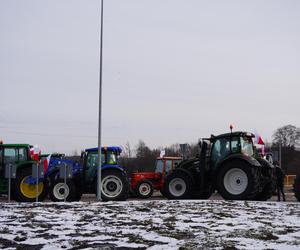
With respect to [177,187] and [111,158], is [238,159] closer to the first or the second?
[177,187]

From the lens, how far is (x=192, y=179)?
17891 millimetres

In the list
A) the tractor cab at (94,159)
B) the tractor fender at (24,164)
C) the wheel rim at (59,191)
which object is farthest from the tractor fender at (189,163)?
the tractor fender at (24,164)

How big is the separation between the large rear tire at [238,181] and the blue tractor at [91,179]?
389 centimetres

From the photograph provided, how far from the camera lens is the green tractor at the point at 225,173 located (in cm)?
1630

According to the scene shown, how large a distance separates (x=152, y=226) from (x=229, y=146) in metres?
8.48

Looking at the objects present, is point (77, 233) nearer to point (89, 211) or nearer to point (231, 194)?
point (89, 211)

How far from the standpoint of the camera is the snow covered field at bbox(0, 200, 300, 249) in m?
7.81

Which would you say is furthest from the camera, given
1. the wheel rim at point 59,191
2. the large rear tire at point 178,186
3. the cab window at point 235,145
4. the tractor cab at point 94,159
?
the tractor cab at point 94,159

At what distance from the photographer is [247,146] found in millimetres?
17547

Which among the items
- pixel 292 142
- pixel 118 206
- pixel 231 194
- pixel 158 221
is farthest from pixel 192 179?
pixel 292 142

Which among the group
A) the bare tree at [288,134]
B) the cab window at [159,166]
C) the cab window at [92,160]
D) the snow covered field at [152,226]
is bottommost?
the snow covered field at [152,226]

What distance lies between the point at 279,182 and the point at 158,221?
1012 cm

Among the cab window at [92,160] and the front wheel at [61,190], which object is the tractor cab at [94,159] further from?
the front wheel at [61,190]

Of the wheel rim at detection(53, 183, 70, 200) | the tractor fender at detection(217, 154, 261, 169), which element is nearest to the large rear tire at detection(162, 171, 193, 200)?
the tractor fender at detection(217, 154, 261, 169)
